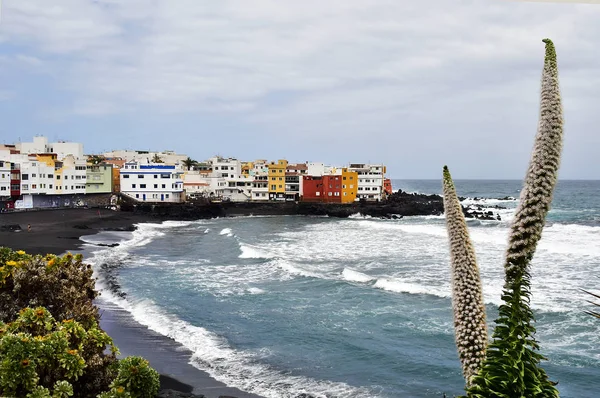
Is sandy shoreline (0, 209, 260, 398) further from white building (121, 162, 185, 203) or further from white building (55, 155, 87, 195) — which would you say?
white building (121, 162, 185, 203)

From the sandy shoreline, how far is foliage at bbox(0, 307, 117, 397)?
1.40 m

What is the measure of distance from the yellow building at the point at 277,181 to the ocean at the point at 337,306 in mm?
11404

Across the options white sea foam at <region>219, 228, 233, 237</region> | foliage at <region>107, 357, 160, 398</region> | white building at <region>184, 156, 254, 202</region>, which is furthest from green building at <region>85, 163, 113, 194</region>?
foliage at <region>107, 357, 160, 398</region>

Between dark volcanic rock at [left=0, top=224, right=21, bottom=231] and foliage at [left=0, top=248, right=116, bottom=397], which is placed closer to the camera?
foliage at [left=0, top=248, right=116, bottom=397]

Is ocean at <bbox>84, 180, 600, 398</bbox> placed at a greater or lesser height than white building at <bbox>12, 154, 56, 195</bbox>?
lesser

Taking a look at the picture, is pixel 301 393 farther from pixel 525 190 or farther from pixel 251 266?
pixel 251 266

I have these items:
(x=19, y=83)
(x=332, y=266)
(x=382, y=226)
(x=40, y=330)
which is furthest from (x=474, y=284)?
(x=382, y=226)

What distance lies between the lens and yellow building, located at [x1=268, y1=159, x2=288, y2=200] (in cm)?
2516

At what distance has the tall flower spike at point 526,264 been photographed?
0.83 meters

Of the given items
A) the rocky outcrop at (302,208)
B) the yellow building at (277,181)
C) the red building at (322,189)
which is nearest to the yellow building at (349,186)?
the red building at (322,189)

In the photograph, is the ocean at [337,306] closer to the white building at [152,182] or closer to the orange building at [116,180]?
the orange building at [116,180]

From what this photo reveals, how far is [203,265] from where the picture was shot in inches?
396

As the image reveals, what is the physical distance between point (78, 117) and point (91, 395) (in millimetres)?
2918

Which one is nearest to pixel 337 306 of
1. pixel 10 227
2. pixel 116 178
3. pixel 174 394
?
pixel 174 394
